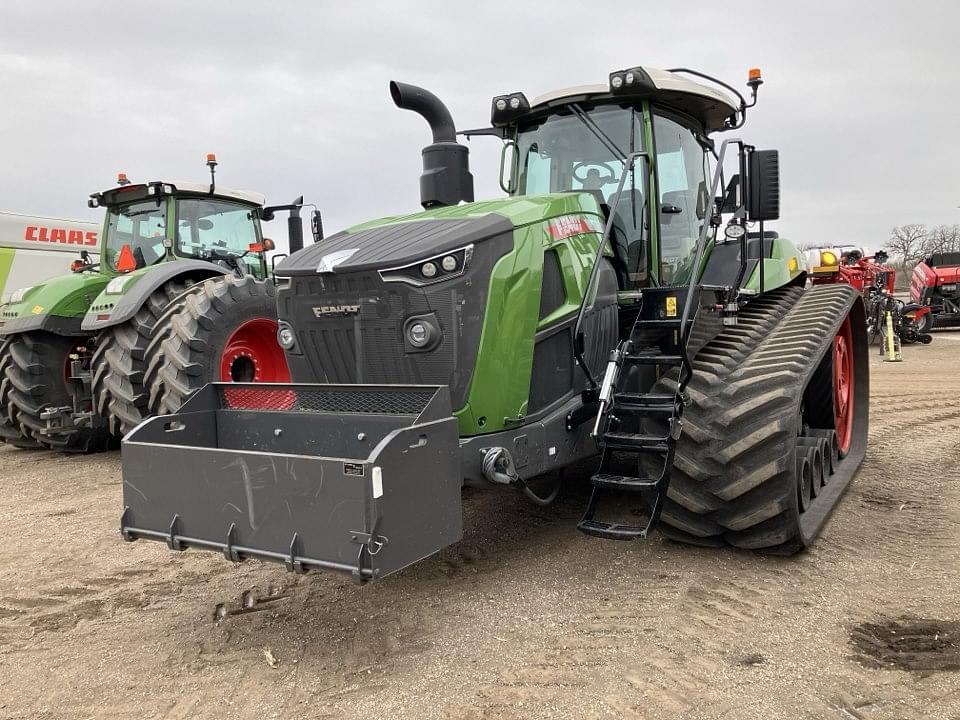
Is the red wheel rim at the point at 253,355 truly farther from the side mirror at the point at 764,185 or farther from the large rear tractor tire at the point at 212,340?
the side mirror at the point at 764,185

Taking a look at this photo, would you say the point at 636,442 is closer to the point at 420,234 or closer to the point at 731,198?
the point at 420,234

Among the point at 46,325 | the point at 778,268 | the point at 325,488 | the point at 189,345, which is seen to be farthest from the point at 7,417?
the point at 778,268

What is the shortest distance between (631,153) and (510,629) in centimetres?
269

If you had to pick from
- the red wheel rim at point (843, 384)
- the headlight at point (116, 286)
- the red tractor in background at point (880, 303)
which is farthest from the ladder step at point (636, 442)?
the red tractor in background at point (880, 303)

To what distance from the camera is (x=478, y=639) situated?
10.6 feet

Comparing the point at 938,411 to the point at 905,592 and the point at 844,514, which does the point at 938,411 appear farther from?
the point at 905,592

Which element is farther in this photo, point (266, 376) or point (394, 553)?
point (266, 376)

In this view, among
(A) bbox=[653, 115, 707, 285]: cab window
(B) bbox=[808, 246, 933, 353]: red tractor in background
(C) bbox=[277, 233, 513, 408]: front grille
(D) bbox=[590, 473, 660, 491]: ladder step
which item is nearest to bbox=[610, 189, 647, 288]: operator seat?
(A) bbox=[653, 115, 707, 285]: cab window

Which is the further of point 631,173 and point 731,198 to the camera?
point 731,198

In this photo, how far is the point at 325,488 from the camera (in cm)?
287

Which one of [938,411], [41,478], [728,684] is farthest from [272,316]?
[938,411]

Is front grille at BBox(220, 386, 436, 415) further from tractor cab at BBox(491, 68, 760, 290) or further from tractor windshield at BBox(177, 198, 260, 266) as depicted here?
tractor windshield at BBox(177, 198, 260, 266)

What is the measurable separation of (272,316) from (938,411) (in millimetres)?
7071

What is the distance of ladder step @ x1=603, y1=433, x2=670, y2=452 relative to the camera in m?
3.77
